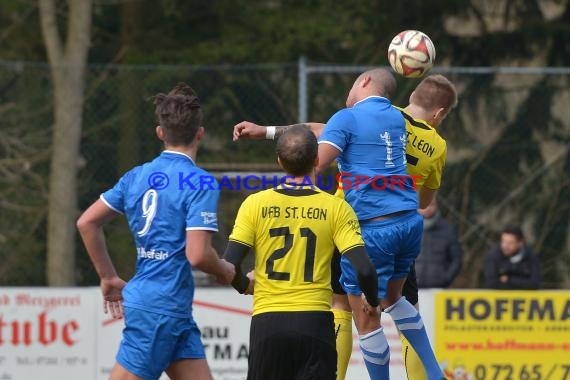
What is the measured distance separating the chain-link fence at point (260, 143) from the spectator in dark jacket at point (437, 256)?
933 millimetres

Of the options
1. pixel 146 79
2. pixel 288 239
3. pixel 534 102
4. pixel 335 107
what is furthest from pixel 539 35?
pixel 288 239

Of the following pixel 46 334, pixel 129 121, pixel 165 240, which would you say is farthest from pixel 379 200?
pixel 129 121

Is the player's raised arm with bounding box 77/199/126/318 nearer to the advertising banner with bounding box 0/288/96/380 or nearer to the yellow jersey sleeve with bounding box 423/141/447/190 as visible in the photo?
the yellow jersey sleeve with bounding box 423/141/447/190

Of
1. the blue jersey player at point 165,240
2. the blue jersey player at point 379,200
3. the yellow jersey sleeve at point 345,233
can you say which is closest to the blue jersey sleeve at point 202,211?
the blue jersey player at point 165,240

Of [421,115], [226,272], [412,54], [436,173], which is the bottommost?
[226,272]

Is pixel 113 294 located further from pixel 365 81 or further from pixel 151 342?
pixel 365 81

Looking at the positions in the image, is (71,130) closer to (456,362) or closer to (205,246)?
(456,362)

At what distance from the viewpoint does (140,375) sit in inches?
246

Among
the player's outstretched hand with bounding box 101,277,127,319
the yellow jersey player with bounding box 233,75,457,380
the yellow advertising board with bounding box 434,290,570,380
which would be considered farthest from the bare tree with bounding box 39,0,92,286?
the player's outstretched hand with bounding box 101,277,127,319

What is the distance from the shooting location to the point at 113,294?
21.5 feet

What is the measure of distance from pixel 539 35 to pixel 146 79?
658 centimetres

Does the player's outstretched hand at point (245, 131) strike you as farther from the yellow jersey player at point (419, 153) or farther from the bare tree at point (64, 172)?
the bare tree at point (64, 172)

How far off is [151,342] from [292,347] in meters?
0.73

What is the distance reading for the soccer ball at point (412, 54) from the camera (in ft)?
25.9
